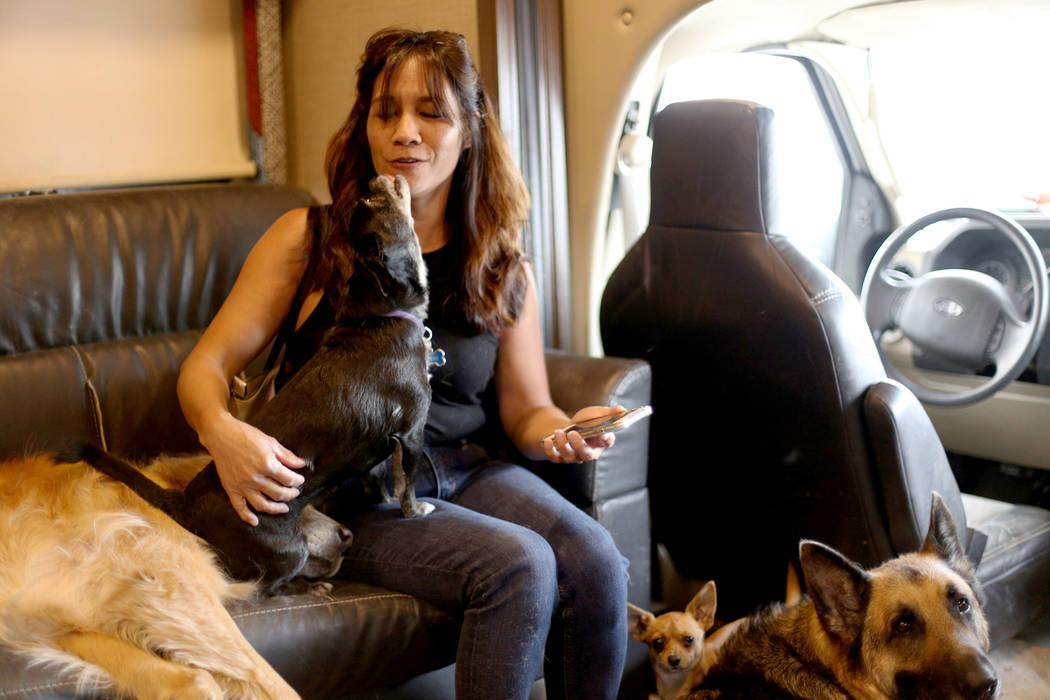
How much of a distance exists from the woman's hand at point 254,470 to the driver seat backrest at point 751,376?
98 cm

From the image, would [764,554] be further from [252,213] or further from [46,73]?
[46,73]

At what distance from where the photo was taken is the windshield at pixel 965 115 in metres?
2.82

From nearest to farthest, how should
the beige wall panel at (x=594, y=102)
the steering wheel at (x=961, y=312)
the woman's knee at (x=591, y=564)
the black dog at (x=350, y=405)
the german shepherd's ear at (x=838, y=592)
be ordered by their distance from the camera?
the german shepherd's ear at (x=838, y=592), the black dog at (x=350, y=405), the woman's knee at (x=591, y=564), the steering wheel at (x=961, y=312), the beige wall panel at (x=594, y=102)

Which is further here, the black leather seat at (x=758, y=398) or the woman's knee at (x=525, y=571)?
the black leather seat at (x=758, y=398)

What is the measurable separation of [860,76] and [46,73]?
8.15 feet

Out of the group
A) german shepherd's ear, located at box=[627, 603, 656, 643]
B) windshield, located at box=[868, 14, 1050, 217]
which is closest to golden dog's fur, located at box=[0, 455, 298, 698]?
german shepherd's ear, located at box=[627, 603, 656, 643]

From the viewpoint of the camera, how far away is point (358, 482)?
191 centimetres

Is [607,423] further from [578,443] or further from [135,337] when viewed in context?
[135,337]

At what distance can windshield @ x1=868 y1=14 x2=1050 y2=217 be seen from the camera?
282cm

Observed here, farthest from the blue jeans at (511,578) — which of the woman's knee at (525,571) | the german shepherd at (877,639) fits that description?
the german shepherd at (877,639)

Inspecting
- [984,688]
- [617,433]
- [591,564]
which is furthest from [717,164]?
[984,688]

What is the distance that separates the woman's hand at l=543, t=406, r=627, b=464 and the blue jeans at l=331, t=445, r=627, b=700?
0.13 metres

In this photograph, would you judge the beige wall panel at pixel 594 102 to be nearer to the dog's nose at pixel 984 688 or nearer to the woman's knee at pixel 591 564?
the woman's knee at pixel 591 564

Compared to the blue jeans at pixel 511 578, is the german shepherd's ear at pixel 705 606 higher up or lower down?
lower down
